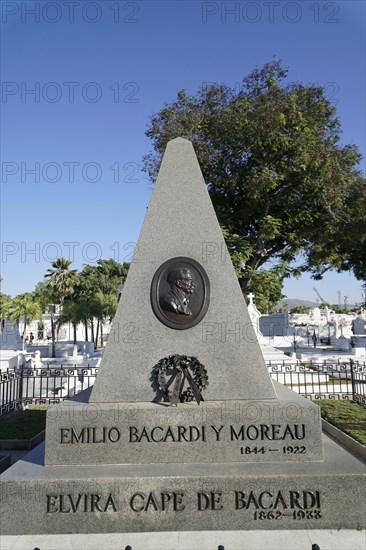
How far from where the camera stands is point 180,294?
592cm

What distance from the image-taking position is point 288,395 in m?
6.05

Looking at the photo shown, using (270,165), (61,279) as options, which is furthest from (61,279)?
(270,165)

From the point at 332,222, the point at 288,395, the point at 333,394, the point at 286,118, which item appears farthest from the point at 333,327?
the point at 288,395

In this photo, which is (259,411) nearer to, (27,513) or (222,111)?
(27,513)

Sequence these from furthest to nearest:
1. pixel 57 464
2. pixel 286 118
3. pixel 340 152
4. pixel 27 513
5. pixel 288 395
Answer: pixel 340 152 < pixel 286 118 < pixel 288 395 < pixel 57 464 < pixel 27 513

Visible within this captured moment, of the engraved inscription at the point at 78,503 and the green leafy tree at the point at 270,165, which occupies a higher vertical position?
the green leafy tree at the point at 270,165

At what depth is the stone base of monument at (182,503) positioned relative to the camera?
14.7 feet

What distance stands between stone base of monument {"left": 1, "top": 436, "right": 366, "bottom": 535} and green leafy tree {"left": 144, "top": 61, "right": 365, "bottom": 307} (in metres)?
16.3

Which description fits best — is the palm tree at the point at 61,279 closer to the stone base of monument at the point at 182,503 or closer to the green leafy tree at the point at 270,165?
the green leafy tree at the point at 270,165

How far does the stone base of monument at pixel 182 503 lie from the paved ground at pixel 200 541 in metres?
0.10

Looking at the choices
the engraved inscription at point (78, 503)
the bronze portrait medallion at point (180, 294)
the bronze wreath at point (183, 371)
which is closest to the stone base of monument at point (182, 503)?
the engraved inscription at point (78, 503)

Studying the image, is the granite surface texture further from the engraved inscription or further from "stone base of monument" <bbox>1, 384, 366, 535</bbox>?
the engraved inscription

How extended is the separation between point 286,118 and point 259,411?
20470 millimetres

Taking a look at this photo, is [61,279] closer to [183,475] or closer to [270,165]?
[270,165]
